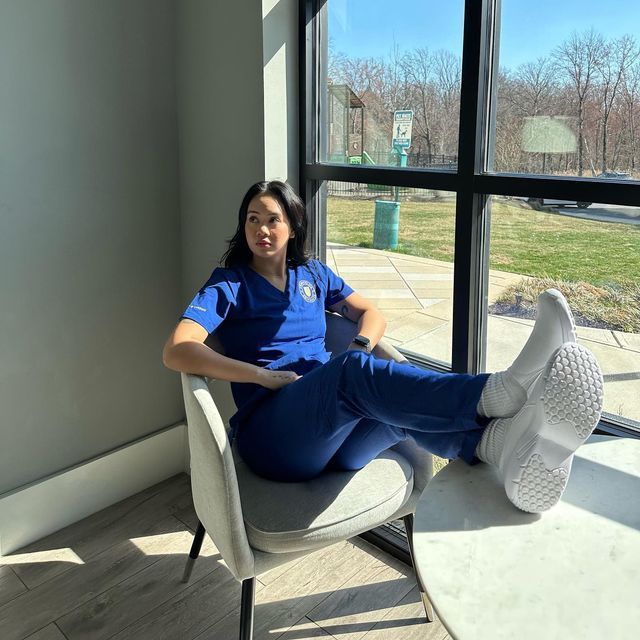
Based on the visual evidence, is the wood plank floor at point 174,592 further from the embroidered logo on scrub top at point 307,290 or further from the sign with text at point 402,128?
the sign with text at point 402,128

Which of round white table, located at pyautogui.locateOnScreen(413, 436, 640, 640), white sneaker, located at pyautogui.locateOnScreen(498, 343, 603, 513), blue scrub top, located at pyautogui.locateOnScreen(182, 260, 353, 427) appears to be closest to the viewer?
round white table, located at pyautogui.locateOnScreen(413, 436, 640, 640)

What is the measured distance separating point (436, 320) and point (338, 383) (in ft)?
1.87

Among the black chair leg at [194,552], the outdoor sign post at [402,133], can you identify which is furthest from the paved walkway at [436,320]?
the black chair leg at [194,552]

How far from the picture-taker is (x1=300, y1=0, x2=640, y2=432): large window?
143 centimetres

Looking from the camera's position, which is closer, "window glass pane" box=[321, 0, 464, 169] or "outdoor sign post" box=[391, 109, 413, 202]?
"window glass pane" box=[321, 0, 464, 169]

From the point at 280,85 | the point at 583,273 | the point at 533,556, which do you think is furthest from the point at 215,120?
the point at 533,556

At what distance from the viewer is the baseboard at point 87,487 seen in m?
2.05

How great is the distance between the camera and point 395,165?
6.11 feet

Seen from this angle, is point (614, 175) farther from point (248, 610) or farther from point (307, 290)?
point (248, 610)

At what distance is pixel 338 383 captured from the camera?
4.51 ft

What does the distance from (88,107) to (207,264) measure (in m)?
0.61

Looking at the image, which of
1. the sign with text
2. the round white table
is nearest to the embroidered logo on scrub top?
the sign with text

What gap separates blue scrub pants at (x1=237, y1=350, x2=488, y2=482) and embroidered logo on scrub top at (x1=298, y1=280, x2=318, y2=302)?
1.02 ft

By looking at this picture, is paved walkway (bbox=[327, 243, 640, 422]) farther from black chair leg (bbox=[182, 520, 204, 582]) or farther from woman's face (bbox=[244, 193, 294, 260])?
black chair leg (bbox=[182, 520, 204, 582])
